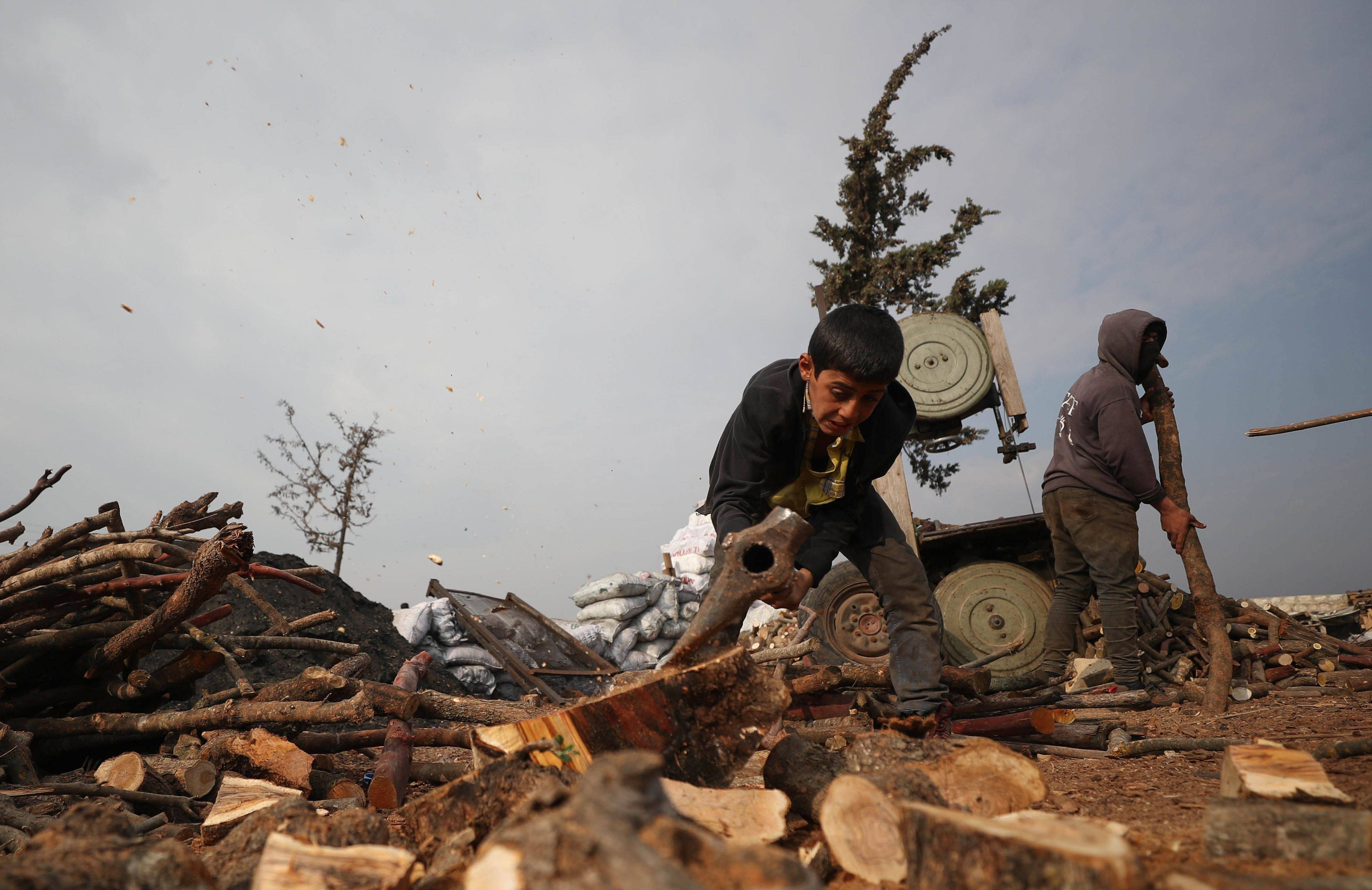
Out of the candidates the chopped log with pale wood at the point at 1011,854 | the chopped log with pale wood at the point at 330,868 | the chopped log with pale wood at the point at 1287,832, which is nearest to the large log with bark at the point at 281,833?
the chopped log with pale wood at the point at 330,868

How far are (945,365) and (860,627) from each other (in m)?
2.83

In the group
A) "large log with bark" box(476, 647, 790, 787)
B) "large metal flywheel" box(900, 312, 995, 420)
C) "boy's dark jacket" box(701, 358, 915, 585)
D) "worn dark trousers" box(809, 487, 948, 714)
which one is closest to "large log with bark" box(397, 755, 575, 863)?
"large log with bark" box(476, 647, 790, 787)

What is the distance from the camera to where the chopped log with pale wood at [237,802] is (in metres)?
2.13

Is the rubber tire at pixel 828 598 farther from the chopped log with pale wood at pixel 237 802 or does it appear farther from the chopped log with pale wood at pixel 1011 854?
the chopped log with pale wood at pixel 1011 854

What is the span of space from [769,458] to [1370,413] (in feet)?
12.0

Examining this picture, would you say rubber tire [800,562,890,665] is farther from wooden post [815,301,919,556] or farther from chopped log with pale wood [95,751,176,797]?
chopped log with pale wood [95,751,176,797]

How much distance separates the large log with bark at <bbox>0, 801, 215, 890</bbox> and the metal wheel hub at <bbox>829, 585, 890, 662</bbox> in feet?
18.0

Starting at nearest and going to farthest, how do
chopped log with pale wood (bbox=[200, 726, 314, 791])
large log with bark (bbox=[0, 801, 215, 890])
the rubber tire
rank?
large log with bark (bbox=[0, 801, 215, 890]) → chopped log with pale wood (bbox=[200, 726, 314, 791]) → the rubber tire

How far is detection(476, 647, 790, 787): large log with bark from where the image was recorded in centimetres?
188

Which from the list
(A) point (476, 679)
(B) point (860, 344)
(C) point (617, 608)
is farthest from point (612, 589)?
(B) point (860, 344)

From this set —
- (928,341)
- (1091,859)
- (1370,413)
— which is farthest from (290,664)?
(1370,413)

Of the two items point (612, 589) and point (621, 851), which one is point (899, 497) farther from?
point (621, 851)

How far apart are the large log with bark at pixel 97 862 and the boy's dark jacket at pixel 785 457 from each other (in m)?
2.01

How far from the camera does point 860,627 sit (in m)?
6.21
